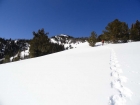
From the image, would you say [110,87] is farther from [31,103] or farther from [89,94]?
[31,103]

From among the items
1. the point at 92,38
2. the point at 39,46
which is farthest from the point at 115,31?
the point at 39,46

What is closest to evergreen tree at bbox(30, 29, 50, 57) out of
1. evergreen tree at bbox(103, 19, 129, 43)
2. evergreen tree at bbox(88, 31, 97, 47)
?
evergreen tree at bbox(88, 31, 97, 47)

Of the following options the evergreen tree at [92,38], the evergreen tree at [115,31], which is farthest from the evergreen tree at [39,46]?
the evergreen tree at [115,31]

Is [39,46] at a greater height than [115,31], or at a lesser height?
lesser

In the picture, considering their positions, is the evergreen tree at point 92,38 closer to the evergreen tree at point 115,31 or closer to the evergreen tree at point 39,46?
the evergreen tree at point 115,31

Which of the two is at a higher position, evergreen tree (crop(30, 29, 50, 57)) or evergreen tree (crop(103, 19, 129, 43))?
evergreen tree (crop(103, 19, 129, 43))

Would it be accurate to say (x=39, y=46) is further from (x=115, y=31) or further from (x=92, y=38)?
(x=115, y=31)

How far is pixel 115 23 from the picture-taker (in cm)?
2966

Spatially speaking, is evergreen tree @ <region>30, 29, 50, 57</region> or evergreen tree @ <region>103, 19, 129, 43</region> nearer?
evergreen tree @ <region>103, 19, 129, 43</region>

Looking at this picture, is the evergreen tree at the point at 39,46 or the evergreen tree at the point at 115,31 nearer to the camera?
the evergreen tree at the point at 115,31

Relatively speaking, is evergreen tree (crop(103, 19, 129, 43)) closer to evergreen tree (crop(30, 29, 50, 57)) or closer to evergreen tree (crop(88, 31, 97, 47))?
evergreen tree (crop(88, 31, 97, 47))

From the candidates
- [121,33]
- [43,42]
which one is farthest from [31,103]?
[121,33]

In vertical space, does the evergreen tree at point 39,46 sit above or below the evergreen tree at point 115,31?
below

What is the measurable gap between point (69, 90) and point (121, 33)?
31019mm
